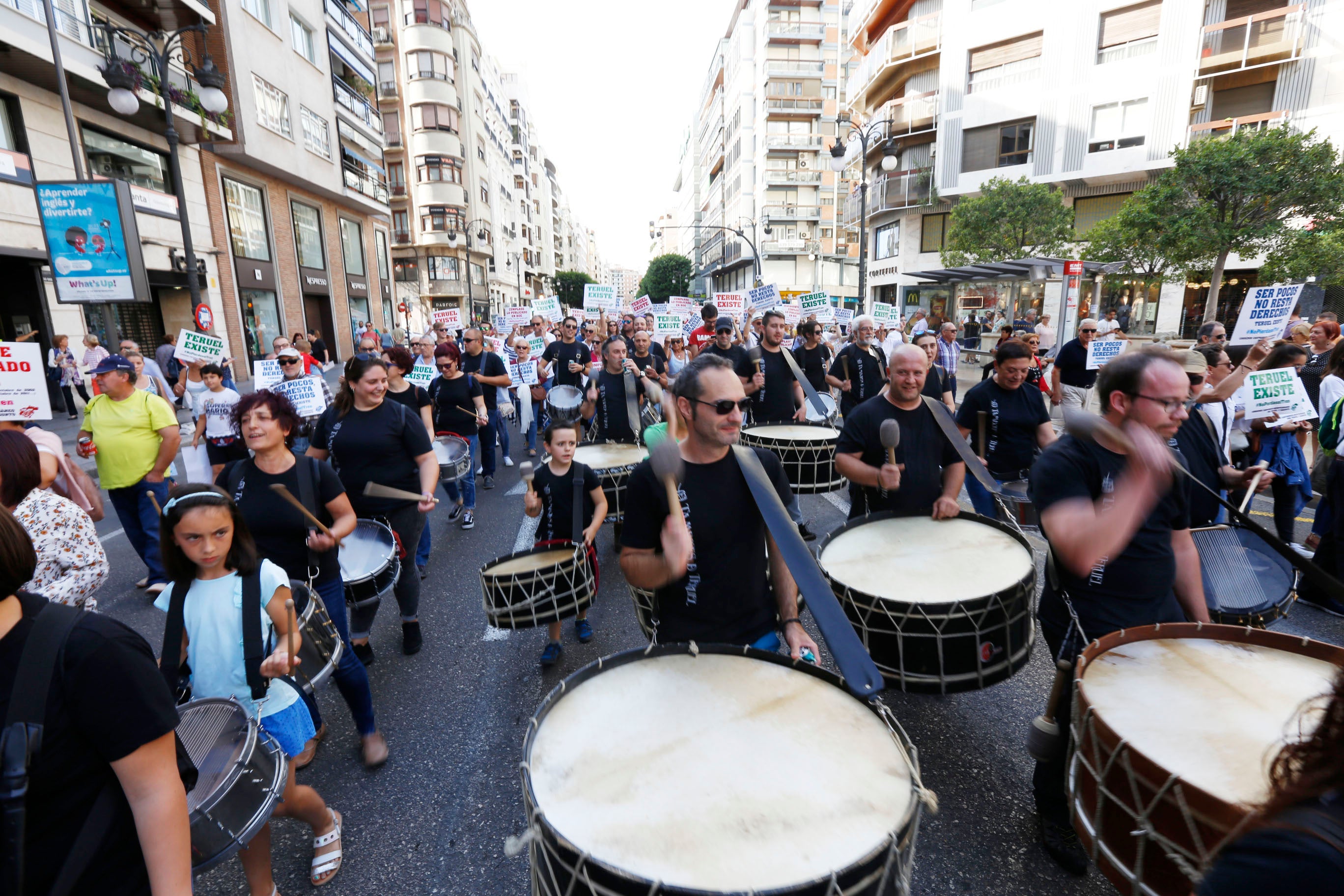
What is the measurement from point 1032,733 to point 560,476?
3.33 m

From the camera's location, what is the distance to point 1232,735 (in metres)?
1.84

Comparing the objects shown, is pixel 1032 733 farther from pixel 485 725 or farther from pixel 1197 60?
pixel 1197 60

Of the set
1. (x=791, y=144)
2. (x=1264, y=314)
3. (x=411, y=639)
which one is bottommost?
(x=411, y=639)

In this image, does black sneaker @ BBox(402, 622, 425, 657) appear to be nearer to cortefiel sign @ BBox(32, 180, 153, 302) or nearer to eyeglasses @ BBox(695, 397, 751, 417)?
eyeglasses @ BBox(695, 397, 751, 417)

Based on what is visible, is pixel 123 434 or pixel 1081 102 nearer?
pixel 123 434

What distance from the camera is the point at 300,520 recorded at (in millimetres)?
3441

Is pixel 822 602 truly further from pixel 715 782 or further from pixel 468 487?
pixel 468 487

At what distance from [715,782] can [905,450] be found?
2.74 metres

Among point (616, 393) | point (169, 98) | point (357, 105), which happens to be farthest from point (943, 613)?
point (357, 105)

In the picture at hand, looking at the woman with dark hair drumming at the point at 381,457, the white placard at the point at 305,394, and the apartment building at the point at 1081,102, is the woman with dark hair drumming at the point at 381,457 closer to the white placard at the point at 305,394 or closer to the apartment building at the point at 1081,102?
A: the white placard at the point at 305,394

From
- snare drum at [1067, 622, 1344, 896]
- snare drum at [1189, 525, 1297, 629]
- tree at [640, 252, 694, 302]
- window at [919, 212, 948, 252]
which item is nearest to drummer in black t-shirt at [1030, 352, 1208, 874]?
snare drum at [1067, 622, 1344, 896]

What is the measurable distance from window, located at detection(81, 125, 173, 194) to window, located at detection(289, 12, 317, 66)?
324 inches

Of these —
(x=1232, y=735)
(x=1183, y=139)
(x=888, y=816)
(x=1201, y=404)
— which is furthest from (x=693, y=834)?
(x=1183, y=139)

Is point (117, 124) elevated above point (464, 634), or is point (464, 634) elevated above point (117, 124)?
point (117, 124)
